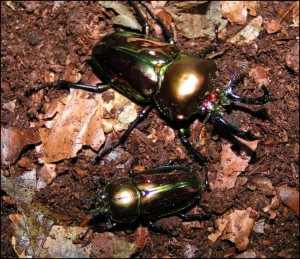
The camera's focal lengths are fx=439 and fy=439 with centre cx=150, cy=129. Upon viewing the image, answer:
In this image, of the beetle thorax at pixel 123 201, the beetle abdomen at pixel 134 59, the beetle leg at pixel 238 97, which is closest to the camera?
the beetle leg at pixel 238 97

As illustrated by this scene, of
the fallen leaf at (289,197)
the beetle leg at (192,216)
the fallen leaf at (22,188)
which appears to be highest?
the fallen leaf at (22,188)

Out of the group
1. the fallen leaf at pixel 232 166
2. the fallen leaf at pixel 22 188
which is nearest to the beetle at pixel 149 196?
the fallen leaf at pixel 232 166

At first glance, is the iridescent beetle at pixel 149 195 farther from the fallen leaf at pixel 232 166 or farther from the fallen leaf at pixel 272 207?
the fallen leaf at pixel 272 207

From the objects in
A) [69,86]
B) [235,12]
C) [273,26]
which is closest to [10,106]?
[69,86]

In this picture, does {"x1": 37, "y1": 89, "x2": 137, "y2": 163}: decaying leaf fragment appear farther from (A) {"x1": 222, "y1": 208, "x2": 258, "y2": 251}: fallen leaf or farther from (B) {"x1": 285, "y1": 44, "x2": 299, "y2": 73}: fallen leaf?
(B) {"x1": 285, "y1": 44, "x2": 299, "y2": 73}: fallen leaf

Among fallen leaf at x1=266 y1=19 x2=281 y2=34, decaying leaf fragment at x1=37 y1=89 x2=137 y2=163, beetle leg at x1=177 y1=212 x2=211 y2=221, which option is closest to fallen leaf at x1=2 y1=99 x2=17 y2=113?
decaying leaf fragment at x1=37 y1=89 x2=137 y2=163

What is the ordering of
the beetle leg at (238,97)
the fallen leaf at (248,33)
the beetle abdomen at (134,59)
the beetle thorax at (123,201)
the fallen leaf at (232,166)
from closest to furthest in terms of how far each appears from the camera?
the beetle leg at (238,97)
the beetle thorax at (123,201)
the beetle abdomen at (134,59)
the fallen leaf at (232,166)
the fallen leaf at (248,33)

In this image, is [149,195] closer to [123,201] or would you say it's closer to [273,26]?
[123,201]

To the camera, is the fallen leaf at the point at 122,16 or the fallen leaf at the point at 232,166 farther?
the fallen leaf at the point at 122,16

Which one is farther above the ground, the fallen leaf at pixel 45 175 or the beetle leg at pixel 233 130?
the fallen leaf at pixel 45 175
